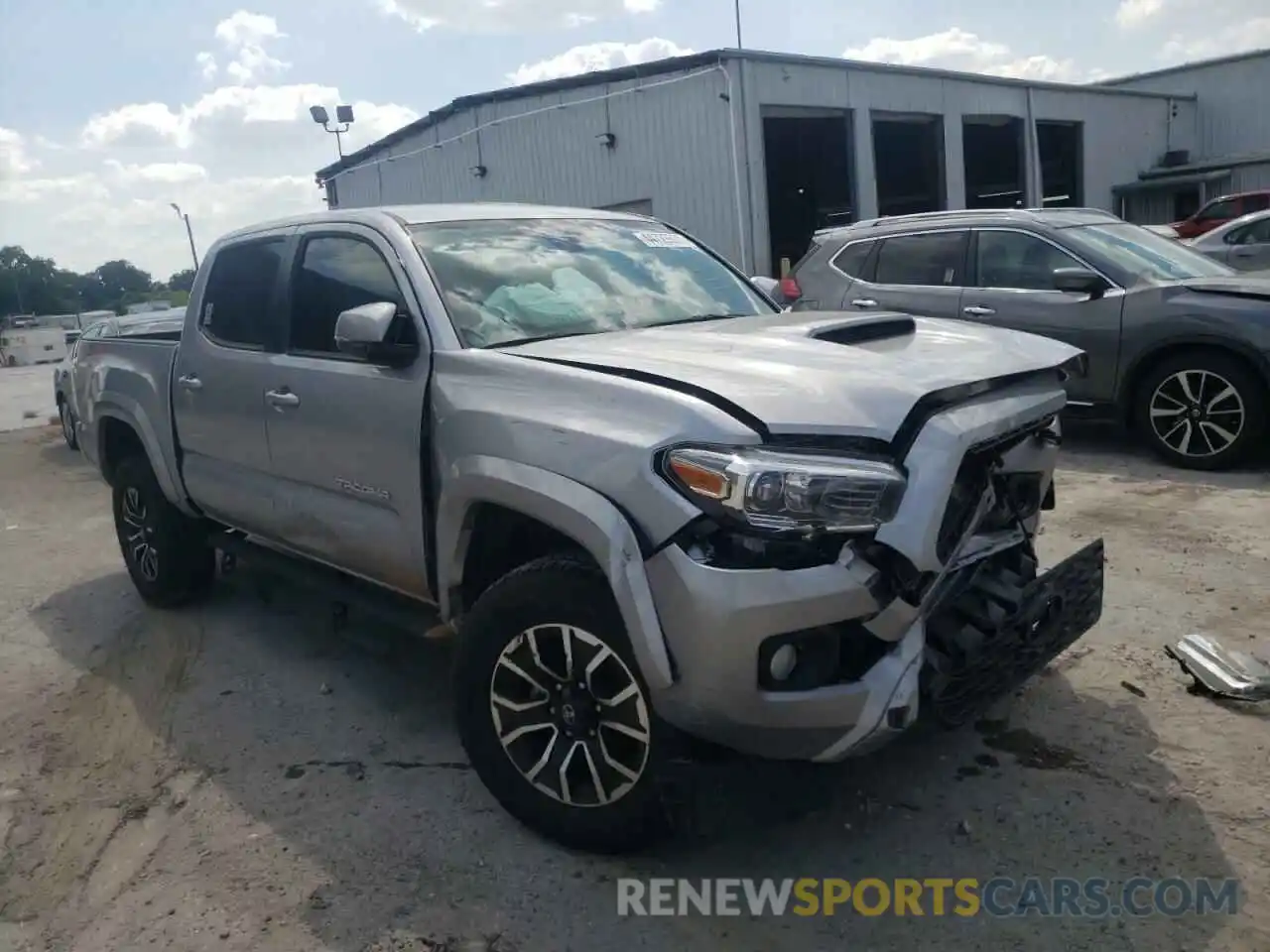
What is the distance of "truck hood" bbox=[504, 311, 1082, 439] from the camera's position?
2.62 m

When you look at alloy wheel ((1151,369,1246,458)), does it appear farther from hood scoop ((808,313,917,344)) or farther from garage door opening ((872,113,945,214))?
garage door opening ((872,113,945,214))

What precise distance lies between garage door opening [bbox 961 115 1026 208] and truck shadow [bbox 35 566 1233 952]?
778 inches

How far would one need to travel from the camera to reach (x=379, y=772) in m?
3.67

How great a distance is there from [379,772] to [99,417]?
314 cm

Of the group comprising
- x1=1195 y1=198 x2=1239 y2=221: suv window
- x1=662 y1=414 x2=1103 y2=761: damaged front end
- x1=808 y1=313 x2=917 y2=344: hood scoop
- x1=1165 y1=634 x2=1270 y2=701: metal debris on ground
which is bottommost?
x1=1165 y1=634 x2=1270 y2=701: metal debris on ground

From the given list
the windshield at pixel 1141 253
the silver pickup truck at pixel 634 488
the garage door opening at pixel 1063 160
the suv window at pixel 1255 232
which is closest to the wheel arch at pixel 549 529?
the silver pickup truck at pixel 634 488

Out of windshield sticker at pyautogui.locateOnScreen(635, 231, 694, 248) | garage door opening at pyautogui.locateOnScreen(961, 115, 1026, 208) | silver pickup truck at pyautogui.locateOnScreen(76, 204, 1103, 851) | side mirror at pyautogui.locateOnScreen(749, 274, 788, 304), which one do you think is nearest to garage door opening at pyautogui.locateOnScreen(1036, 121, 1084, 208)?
garage door opening at pyautogui.locateOnScreen(961, 115, 1026, 208)

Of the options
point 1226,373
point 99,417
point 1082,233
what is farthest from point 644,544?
point 1082,233

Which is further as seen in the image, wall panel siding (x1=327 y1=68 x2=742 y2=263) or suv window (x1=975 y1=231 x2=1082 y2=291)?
wall panel siding (x1=327 y1=68 x2=742 y2=263)

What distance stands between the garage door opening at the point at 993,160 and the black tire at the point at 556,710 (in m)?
20.4

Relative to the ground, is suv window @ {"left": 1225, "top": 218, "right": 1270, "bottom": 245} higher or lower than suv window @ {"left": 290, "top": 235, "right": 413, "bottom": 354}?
higher

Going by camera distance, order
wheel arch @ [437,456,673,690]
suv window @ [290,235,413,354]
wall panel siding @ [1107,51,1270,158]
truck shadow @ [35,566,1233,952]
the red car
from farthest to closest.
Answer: wall panel siding @ [1107,51,1270,158] < the red car < suv window @ [290,235,413,354] < truck shadow @ [35,566,1233,952] < wheel arch @ [437,456,673,690]

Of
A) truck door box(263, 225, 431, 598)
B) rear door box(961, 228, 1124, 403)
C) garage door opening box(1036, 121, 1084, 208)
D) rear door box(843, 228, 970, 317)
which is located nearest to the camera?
truck door box(263, 225, 431, 598)

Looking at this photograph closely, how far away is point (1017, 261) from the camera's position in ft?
25.6
